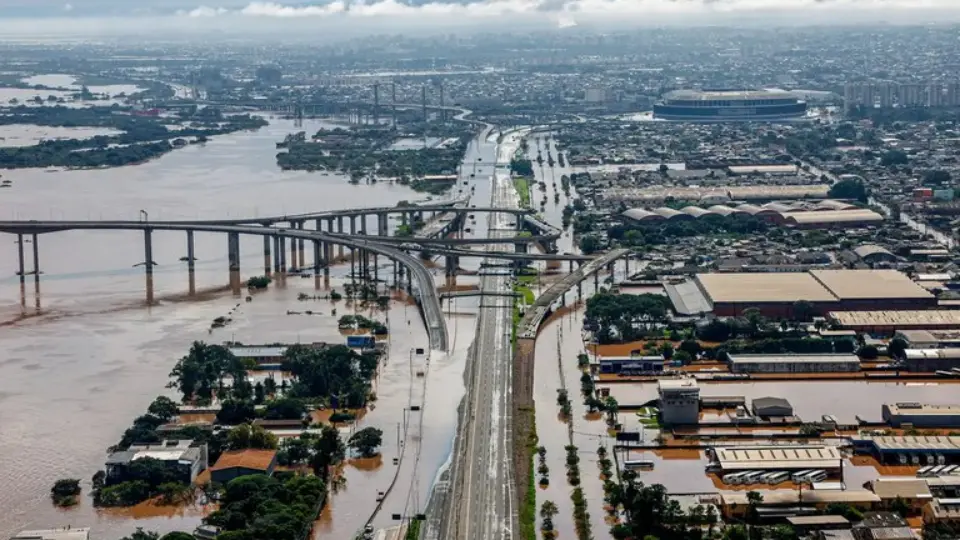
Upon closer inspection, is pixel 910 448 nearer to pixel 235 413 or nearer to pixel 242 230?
pixel 235 413

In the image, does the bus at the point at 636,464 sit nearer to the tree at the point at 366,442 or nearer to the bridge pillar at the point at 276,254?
the tree at the point at 366,442

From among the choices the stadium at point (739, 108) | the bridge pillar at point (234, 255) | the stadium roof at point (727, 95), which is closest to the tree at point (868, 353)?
the bridge pillar at point (234, 255)

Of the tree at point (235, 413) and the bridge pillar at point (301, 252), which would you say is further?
the bridge pillar at point (301, 252)

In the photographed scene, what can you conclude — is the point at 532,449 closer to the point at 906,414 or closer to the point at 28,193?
the point at 906,414

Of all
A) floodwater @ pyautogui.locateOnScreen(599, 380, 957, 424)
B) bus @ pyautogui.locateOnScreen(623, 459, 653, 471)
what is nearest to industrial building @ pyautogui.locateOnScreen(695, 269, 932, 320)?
floodwater @ pyautogui.locateOnScreen(599, 380, 957, 424)

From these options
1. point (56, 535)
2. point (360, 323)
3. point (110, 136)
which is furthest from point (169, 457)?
point (110, 136)

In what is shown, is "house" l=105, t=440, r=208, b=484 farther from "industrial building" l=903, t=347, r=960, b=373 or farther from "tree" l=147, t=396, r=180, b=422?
"industrial building" l=903, t=347, r=960, b=373
